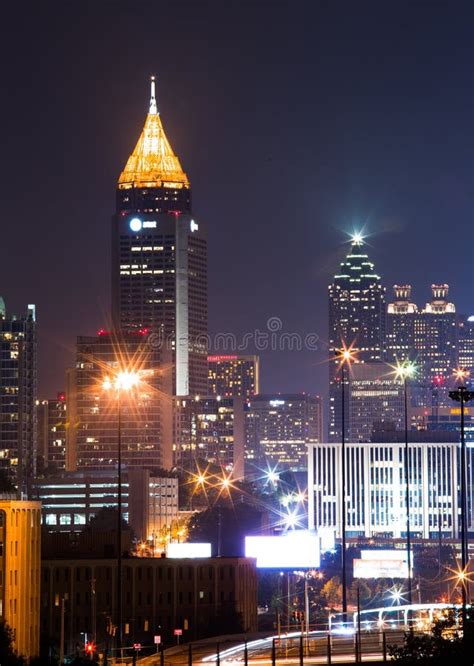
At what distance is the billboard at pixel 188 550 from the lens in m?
185

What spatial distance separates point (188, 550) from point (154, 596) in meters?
24.8

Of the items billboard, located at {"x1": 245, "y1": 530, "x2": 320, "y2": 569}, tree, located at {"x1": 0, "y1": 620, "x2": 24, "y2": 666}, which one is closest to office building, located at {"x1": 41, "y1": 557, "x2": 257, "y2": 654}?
billboard, located at {"x1": 245, "y1": 530, "x2": 320, "y2": 569}

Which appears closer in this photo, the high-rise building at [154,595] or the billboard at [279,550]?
the high-rise building at [154,595]

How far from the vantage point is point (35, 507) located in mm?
139375

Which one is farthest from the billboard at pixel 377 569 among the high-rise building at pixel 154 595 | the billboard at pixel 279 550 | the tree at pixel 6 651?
the tree at pixel 6 651

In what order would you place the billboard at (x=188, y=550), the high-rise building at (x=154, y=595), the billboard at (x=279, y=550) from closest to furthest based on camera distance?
the high-rise building at (x=154, y=595) → the billboard at (x=279, y=550) → the billboard at (x=188, y=550)

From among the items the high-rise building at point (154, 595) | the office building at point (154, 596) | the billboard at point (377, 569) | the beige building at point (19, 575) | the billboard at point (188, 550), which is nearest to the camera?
the beige building at point (19, 575)

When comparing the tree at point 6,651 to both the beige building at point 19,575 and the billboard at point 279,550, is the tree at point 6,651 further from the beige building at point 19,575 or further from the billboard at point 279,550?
the billboard at point 279,550

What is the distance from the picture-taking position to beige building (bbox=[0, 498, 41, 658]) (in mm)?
127750

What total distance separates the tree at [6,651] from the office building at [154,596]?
3459 cm

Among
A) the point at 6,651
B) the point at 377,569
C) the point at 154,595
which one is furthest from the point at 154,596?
the point at 6,651

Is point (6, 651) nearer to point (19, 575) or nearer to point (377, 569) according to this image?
point (19, 575)

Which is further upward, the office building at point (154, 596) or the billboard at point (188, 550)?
the billboard at point (188, 550)

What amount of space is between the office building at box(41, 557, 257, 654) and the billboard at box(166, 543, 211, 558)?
1519 centimetres
